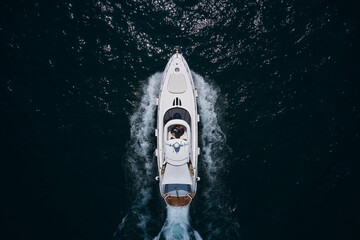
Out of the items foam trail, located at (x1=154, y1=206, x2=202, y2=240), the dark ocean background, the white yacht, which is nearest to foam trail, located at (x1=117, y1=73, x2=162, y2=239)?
the dark ocean background

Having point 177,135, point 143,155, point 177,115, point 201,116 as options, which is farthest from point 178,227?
point 201,116

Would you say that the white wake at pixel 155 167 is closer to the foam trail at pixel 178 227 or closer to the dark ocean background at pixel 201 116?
the foam trail at pixel 178 227

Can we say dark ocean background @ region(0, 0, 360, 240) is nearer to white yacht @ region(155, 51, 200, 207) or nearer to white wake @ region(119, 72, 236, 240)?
white wake @ region(119, 72, 236, 240)

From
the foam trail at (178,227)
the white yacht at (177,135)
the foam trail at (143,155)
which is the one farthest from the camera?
the foam trail at (143,155)

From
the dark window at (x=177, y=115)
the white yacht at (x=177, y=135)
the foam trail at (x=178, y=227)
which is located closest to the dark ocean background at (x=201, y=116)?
the foam trail at (x=178, y=227)

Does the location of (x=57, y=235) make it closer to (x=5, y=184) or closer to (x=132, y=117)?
(x=5, y=184)

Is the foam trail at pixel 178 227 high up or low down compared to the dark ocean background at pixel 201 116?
down

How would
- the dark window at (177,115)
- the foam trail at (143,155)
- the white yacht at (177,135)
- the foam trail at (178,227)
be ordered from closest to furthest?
the white yacht at (177,135), the dark window at (177,115), the foam trail at (178,227), the foam trail at (143,155)
